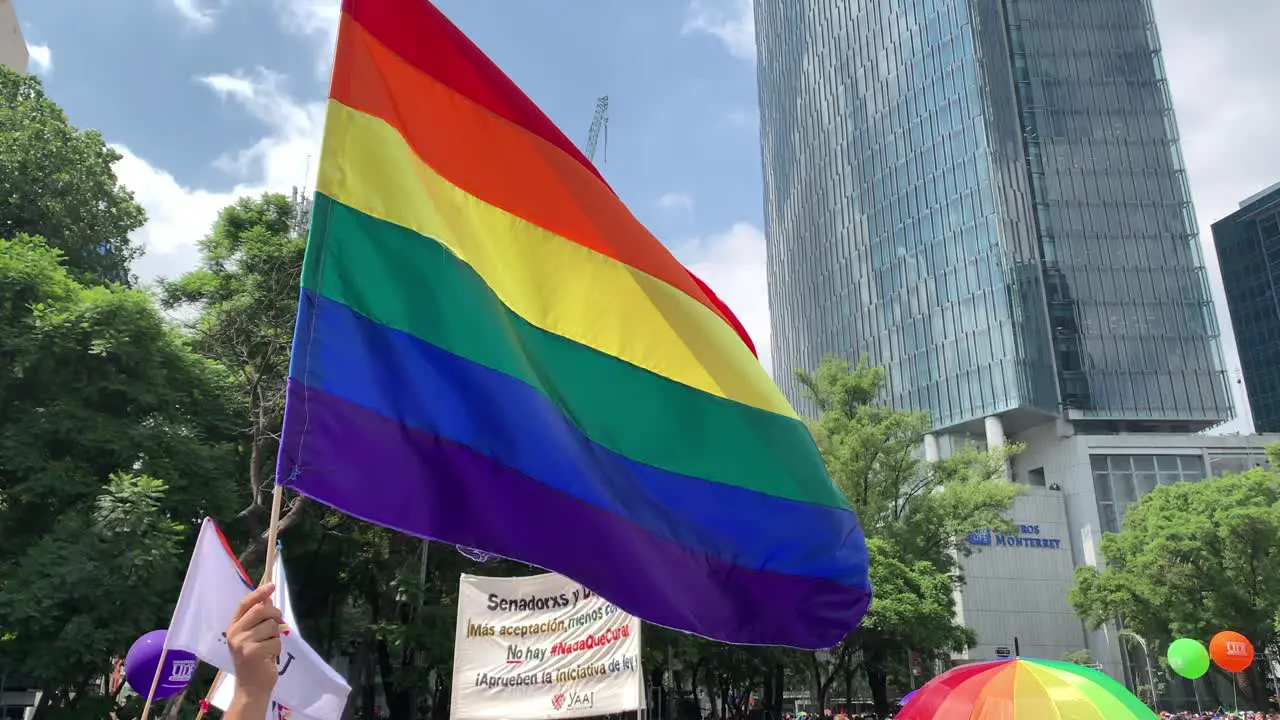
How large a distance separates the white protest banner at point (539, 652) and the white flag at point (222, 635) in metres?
2.22

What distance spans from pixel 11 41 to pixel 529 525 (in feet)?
162

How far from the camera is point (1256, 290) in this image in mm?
108500

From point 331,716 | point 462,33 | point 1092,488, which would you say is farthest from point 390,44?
point 1092,488

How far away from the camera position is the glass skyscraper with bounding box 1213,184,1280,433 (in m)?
106

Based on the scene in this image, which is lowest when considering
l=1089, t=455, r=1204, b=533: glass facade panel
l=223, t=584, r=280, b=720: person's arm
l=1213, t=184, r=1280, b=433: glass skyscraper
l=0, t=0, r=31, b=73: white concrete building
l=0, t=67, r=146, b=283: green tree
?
l=223, t=584, r=280, b=720: person's arm

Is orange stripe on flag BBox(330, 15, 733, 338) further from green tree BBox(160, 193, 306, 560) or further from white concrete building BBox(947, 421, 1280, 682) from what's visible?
white concrete building BBox(947, 421, 1280, 682)

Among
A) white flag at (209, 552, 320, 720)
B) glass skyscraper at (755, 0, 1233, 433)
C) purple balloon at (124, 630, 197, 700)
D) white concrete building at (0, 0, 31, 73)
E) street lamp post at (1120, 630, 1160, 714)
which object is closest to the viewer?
white flag at (209, 552, 320, 720)

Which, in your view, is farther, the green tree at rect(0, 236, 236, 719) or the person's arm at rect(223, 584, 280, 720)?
the green tree at rect(0, 236, 236, 719)

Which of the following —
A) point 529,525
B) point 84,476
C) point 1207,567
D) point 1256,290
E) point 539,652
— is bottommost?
point 539,652

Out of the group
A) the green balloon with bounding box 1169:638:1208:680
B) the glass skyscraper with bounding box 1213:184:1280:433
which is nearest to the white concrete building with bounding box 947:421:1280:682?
the green balloon with bounding box 1169:638:1208:680

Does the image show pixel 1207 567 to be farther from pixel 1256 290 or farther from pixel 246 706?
pixel 1256 290

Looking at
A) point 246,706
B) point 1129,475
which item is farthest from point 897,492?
point 1129,475

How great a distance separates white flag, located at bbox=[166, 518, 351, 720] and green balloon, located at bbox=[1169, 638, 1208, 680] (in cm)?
2037

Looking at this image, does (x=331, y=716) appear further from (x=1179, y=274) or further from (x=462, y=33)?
(x=1179, y=274)
